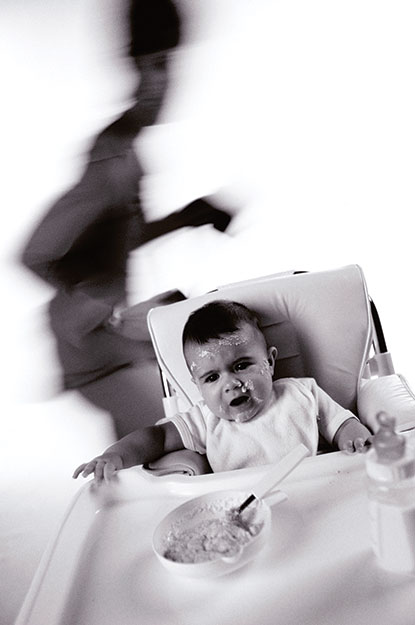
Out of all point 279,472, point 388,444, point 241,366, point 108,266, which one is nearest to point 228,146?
point 108,266

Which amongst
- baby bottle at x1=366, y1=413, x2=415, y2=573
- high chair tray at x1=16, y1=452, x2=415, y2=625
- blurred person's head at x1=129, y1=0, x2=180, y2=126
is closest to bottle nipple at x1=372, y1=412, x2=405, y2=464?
baby bottle at x1=366, y1=413, x2=415, y2=573

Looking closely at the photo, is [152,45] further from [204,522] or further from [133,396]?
[204,522]

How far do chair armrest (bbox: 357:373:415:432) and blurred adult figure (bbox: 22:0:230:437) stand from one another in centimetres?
122

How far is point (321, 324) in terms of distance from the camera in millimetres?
1304

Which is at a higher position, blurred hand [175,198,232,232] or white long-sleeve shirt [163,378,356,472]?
blurred hand [175,198,232,232]

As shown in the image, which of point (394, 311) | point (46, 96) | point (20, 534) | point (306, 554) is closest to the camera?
point (306, 554)

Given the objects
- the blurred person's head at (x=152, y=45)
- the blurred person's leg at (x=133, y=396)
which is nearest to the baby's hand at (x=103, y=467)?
the blurred person's leg at (x=133, y=396)

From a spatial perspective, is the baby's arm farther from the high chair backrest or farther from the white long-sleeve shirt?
the high chair backrest

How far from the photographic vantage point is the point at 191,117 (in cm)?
227

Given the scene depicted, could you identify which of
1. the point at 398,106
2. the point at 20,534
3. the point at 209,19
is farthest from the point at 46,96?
the point at 20,534

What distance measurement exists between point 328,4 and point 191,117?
0.65 metres

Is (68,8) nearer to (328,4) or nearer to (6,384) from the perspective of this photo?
(328,4)

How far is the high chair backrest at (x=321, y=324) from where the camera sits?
1300 millimetres

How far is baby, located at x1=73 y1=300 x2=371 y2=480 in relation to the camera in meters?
1.16
